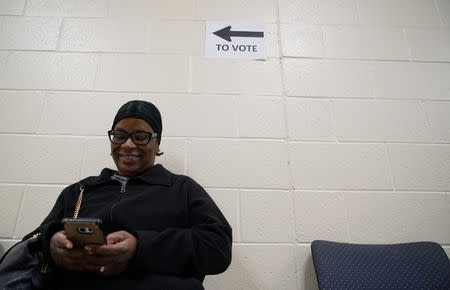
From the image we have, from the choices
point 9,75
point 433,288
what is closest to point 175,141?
point 9,75

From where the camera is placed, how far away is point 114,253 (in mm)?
713

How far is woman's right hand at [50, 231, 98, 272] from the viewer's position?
2.38 feet

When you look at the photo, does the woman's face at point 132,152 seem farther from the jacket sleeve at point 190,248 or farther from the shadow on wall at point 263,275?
the shadow on wall at point 263,275

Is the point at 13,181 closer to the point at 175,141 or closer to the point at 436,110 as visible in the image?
the point at 175,141

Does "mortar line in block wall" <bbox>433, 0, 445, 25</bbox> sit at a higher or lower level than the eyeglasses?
higher

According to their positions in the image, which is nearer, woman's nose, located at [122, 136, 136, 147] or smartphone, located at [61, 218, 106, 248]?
smartphone, located at [61, 218, 106, 248]

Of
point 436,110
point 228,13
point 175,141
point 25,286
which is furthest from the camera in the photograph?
point 228,13

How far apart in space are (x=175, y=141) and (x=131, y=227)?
0.59 metres

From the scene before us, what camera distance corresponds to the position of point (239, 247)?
4.07 ft

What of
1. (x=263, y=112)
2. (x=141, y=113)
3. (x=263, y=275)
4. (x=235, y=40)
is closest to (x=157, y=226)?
(x=141, y=113)

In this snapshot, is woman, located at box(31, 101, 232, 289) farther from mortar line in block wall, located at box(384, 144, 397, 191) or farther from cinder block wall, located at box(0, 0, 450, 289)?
mortar line in block wall, located at box(384, 144, 397, 191)

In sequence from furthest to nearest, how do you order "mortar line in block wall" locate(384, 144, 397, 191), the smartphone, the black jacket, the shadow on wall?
"mortar line in block wall" locate(384, 144, 397, 191) < the shadow on wall < the black jacket < the smartphone

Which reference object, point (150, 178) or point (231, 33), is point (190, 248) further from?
point (231, 33)

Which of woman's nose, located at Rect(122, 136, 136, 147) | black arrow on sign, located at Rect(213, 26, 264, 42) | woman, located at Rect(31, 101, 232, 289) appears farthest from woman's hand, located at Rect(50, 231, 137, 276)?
black arrow on sign, located at Rect(213, 26, 264, 42)
